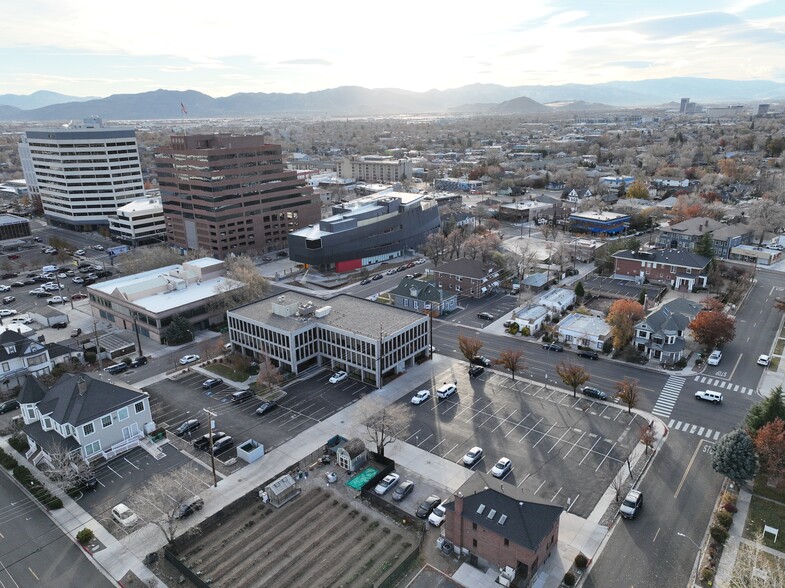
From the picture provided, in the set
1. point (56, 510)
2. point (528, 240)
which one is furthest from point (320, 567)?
point (528, 240)

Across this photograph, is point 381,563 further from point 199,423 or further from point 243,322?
point 243,322

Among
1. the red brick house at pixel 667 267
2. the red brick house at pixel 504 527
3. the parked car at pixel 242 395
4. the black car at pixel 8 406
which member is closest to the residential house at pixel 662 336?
the red brick house at pixel 667 267

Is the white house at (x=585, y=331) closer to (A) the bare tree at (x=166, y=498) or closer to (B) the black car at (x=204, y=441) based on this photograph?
(B) the black car at (x=204, y=441)

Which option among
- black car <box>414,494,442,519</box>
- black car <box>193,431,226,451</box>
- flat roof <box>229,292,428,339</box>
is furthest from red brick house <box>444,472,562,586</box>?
flat roof <box>229,292,428,339</box>

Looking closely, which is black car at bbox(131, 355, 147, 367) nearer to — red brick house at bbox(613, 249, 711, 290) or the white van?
the white van

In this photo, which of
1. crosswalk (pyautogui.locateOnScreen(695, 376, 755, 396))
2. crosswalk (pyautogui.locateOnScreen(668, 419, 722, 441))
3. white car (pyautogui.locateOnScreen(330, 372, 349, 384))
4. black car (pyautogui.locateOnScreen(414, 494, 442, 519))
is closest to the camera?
black car (pyautogui.locateOnScreen(414, 494, 442, 519))

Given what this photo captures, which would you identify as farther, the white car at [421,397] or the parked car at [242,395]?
the parked car at [242,395]
